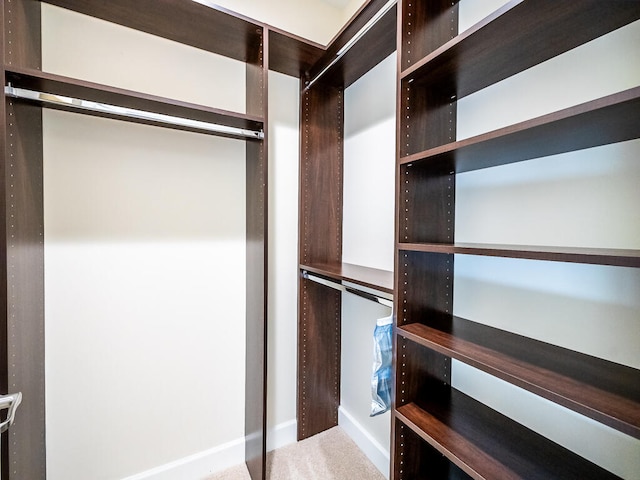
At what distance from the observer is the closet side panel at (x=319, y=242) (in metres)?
1.83

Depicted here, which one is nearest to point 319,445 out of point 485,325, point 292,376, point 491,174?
point 292,376

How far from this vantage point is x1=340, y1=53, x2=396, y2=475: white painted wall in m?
1.60

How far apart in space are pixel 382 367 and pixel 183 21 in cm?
174

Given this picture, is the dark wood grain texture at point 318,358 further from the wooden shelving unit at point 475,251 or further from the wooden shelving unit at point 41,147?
the wooden shelving unit at point 475,251

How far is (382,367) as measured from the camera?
1147 mm

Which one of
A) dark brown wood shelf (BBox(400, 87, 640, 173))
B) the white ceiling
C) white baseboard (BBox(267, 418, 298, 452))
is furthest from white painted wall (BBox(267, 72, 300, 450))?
dark brown wood shelf (BBox(400, 87, 640, 173))

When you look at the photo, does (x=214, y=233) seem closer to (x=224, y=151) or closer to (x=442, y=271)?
(x=224, y=151)

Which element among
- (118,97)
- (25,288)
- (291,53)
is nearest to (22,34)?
(118,97)

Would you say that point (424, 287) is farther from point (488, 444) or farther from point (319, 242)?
point (319, 242)

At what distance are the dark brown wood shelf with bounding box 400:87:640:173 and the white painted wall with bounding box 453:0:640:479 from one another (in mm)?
72

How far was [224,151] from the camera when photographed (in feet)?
5.43

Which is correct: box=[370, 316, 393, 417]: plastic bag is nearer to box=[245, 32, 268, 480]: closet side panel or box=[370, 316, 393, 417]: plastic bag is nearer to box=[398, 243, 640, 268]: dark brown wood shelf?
box=[398, 243, 640, 268]: dark brown wood shelf

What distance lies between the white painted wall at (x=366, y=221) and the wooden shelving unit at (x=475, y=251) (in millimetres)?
435

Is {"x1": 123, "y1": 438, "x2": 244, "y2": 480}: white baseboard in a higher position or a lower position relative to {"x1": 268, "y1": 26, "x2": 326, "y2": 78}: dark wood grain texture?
lower
